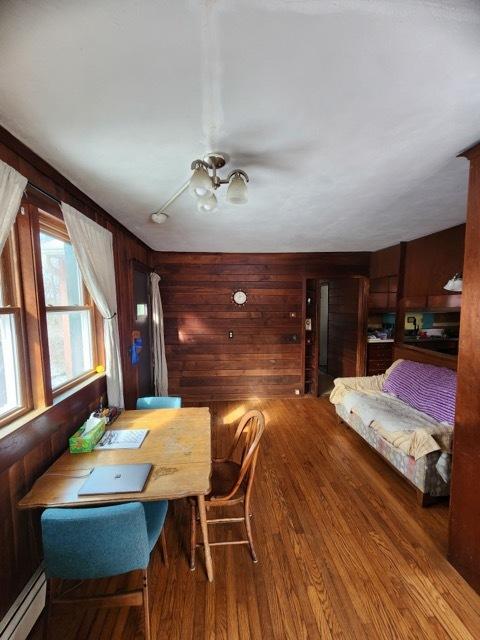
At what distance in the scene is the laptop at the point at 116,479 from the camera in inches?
48.3

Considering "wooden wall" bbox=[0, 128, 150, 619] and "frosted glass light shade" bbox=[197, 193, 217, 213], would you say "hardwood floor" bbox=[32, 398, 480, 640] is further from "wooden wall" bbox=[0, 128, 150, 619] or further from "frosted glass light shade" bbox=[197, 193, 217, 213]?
"frosted glass light shade" bbox=[197, 193, 217, 213]

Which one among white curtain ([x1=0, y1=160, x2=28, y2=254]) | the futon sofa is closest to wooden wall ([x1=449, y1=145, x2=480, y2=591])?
the futon sofa

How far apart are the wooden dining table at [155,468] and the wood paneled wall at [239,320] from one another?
2156mm

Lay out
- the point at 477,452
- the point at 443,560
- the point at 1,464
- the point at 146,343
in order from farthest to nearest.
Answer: the point at 146,343, the point at 443,560, the point at 477,452, the point at 1,464

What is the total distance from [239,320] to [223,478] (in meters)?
2.62

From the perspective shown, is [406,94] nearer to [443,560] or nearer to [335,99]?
[335,99]

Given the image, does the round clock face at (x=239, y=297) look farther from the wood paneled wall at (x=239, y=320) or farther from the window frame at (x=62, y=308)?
the window frame at (x=62, y=308)

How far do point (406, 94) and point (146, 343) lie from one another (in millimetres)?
3453

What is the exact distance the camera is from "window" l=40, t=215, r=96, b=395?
1746mm

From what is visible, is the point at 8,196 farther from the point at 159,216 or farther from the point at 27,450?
the point at 27,450

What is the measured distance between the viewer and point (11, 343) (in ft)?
4.61

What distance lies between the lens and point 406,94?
37.4 inches

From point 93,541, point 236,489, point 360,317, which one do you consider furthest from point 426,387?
point 93,541

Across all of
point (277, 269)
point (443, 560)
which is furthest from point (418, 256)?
point (443, 560)
